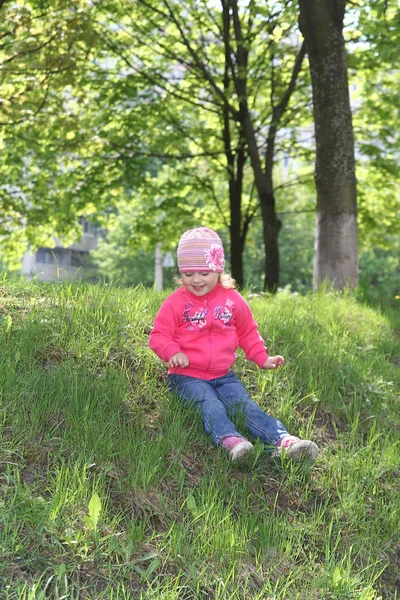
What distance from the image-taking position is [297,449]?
12.4 ft

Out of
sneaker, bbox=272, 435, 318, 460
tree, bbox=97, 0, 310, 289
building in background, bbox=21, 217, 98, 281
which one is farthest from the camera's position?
building in background, bbox=21, 217, 98, 281

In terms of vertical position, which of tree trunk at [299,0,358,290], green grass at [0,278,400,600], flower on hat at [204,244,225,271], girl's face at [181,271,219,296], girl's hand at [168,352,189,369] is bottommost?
green grass at [0,278,400,600]

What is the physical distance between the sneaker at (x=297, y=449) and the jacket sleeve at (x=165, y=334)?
0.81 metres

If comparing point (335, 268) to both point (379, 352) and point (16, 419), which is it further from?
point (16, 419)

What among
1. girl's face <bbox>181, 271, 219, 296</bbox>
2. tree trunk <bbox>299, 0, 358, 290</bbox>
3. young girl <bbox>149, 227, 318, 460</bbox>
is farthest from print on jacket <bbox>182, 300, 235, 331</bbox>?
tree trunk <bbox>299, 0, 358, 290</bbox>

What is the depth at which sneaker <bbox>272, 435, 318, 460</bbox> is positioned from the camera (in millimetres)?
3775

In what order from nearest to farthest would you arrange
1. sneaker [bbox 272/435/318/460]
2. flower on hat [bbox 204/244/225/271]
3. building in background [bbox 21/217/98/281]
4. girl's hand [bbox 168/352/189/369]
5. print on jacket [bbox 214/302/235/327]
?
sneaker [bbox 272/435/318/460] < girl's hand [bbox 168/352/189/369] < flower on hat [bbox 204/244/225/271] < print on jacket [bbox 214/302/235/327] < building in background [bbox 21/217/98/281]

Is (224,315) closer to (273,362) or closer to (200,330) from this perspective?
(200,330)

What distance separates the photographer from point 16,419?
11.2ft

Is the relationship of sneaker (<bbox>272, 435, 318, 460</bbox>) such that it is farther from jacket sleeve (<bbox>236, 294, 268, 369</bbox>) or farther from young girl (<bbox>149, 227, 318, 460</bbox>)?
jacket sleeve (<bbox>236, 294, 268, 369</bbox>)

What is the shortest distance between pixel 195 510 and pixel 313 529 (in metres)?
0.64

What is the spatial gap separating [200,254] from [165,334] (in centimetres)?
52

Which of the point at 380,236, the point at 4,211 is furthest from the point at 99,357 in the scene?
the point at 380,236

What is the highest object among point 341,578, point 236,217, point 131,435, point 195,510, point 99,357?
point 236,217
